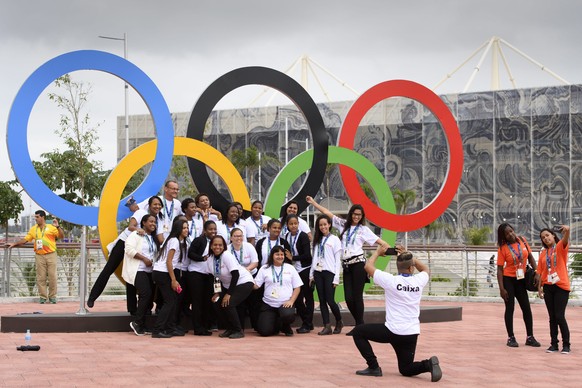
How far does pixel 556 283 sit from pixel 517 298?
0.59m

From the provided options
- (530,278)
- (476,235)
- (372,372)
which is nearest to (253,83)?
(530,278)

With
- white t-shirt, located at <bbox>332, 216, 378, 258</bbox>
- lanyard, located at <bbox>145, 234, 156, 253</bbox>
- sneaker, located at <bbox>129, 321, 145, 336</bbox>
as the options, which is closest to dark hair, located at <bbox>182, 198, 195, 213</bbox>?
lanyard, located at <bbox>145, 234, 156, 253</bbox>

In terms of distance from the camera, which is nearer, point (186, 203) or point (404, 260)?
point (404, 260)

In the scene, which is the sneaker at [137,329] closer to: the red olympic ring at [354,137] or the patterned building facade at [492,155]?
the red olympic ring at [354,137]

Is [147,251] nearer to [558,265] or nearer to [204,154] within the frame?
[204,154]

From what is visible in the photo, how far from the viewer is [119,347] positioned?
874 centimetres

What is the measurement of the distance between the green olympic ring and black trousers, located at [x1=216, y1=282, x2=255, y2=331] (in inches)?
78.0

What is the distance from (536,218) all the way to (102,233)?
3999cm

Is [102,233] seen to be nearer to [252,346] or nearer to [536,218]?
[252,346]

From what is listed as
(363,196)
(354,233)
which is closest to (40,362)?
(354,233)

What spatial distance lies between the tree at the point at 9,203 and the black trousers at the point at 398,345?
19.6 meters

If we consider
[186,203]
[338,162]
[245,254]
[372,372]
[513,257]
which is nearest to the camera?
[372,372]

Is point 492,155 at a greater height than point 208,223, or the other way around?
point 492,155

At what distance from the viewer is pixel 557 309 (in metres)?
8.82
